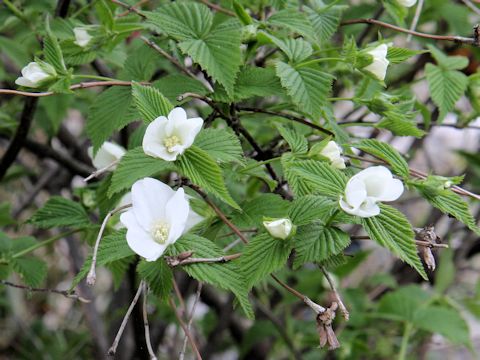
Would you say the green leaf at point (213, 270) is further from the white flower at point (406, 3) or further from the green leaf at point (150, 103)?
the white flower at point (406, 3)

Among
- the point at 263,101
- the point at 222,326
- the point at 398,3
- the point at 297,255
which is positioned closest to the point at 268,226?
the point at 297,255

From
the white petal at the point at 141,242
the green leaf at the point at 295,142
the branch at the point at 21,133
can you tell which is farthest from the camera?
the branch at the point at 21,133

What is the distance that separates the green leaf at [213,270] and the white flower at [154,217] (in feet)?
0.06

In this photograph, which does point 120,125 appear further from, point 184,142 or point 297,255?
point 297,255

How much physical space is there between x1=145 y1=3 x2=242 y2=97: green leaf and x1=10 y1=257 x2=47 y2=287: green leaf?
1.34 ft

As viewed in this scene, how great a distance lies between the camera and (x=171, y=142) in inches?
25.0

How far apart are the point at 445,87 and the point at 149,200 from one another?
497 millimetres

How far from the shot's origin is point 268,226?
62 cm

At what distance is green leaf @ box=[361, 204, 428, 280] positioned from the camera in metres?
0.61

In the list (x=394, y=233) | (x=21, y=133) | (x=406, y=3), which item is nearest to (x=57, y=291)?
(x=21, y=133)

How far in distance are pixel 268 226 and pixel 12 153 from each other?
64cm

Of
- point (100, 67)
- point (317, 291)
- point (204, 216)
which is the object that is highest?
point (204, 216)

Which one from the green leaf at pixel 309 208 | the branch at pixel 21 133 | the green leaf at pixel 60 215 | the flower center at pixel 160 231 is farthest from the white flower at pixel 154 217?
the branch at pixel 21 133

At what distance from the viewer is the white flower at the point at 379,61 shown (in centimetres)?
73
